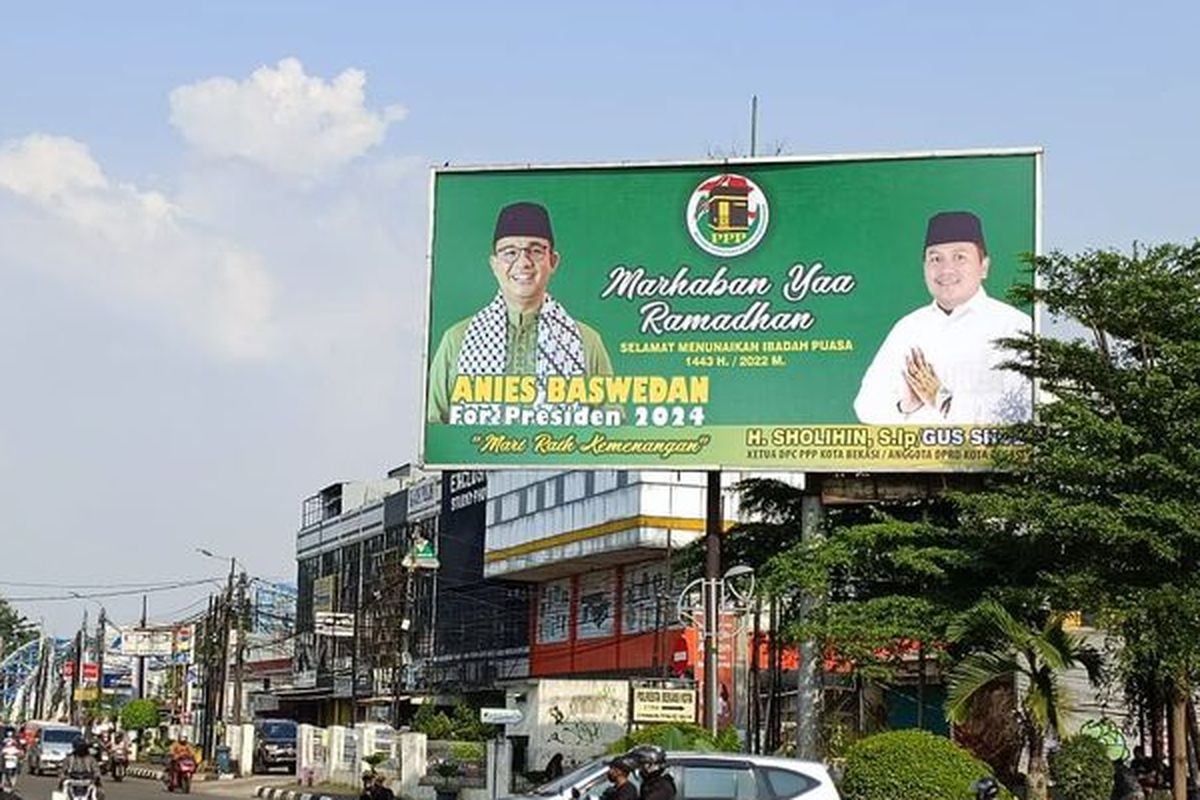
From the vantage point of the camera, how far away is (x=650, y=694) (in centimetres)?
2778

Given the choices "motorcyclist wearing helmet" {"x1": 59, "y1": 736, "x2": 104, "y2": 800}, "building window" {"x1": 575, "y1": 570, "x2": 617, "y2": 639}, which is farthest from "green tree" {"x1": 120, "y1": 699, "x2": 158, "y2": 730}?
"motorcyclist wearing helmet" {"x1": 59, "y1": 736, "x2": 104, "y2": 800}

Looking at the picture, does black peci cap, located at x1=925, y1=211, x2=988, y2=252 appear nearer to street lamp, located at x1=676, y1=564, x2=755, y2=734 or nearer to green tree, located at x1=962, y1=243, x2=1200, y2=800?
green tree, located at x1=962, y1=243, x2=1200, y2=800

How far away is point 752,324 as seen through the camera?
28266 millimetres

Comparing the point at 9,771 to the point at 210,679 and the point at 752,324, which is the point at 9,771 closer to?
the point at 752,324

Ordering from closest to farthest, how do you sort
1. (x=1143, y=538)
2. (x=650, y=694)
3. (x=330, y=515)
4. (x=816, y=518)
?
(x=1143, y=538) → (x=650, y=694) → (x=816, y=518) → (x=330, y=515)

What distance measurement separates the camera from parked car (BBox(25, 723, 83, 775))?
184 ft

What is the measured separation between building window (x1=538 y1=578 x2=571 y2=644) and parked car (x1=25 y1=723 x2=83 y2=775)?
1637cm

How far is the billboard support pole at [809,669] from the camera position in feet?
95.0

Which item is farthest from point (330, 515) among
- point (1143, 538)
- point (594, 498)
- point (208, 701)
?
point (1143, 538)

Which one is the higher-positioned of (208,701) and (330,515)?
(330,515)

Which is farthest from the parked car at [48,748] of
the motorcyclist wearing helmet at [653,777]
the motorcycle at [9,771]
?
the motorcyclist wearing helmet at [653,777]

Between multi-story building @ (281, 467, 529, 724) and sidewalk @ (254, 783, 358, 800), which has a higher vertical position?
multi-story building @ (281, 467, 529, 724)

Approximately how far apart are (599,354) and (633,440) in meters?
1.40

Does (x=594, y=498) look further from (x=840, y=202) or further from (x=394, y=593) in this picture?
(x=840, y=202)
